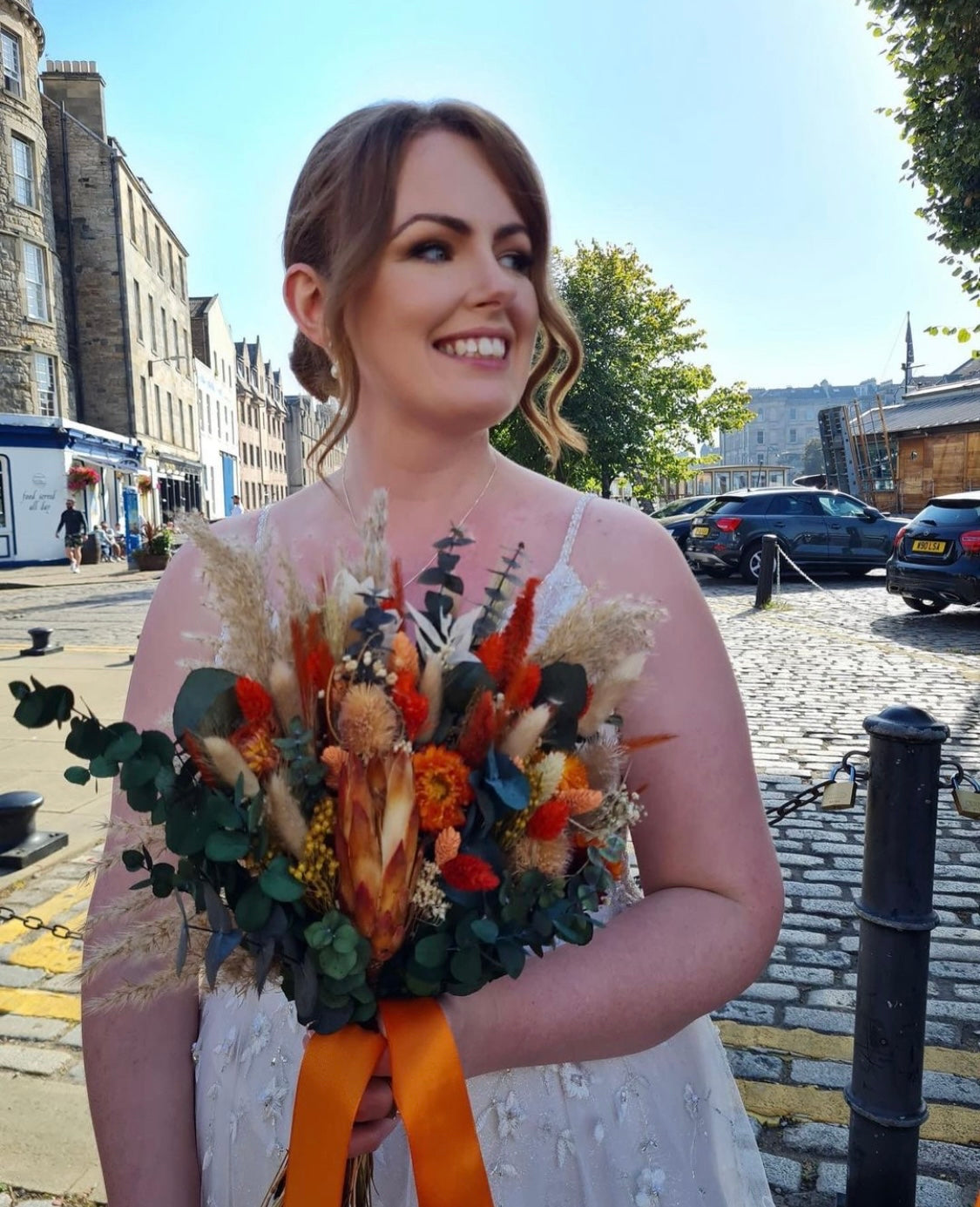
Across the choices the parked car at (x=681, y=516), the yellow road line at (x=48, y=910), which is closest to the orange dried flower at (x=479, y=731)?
the yellow road line at (x=48, y=910)

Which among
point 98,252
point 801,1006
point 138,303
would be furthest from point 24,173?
point 801,1006

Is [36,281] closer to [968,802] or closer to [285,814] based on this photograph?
[968,802]

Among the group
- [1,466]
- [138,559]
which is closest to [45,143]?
[1,466]

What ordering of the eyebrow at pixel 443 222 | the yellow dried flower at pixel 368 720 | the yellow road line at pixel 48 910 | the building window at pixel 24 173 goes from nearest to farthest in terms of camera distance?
1. the yellow dried flower at pixel 368 720
2. the eyebrow at pixel 443 222
3. the yellow road line at pixel 48 910
4. the building window at pixel 24 173

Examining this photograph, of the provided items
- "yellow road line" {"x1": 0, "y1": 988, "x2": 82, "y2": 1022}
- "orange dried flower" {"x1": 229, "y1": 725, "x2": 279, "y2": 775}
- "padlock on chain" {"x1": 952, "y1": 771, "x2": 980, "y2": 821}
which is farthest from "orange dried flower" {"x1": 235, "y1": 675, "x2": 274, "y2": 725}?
"yellow road line" {"x1": 0, "y1": 988, "x2": 82, "y2": 1022}

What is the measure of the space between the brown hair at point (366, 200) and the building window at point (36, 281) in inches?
1236

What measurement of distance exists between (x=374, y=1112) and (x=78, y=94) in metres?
38.4

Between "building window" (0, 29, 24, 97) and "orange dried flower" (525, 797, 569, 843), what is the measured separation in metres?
33.7

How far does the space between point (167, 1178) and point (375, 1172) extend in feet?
0.94

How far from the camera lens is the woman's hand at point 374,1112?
1.05m

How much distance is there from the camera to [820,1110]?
2.88 metres

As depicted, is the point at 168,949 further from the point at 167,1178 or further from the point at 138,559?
the point at 138,559

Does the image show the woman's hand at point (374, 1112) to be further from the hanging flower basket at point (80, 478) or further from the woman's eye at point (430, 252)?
the hanging flower basket at point (80, 478)

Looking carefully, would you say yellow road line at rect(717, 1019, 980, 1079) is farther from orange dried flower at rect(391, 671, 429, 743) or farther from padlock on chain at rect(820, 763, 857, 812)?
orange dried flower at rect(391, 671, 429, 743)
